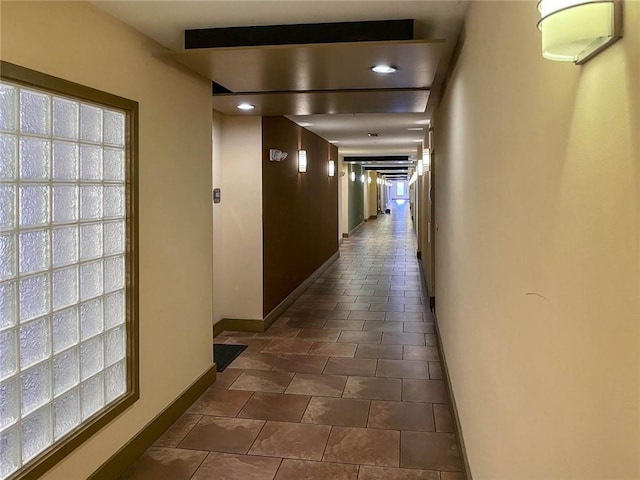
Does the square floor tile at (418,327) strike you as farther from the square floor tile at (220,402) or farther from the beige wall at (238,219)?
the square floor tile at (220,402)

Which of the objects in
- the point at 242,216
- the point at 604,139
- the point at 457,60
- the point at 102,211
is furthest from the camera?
the point at 242,216

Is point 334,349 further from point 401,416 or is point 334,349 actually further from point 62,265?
point 62,265

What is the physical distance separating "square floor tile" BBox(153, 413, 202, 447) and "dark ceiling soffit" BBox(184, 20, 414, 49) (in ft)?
7.09

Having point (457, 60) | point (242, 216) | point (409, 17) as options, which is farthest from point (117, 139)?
point (242, 216)

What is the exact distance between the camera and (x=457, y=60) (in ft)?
9.87

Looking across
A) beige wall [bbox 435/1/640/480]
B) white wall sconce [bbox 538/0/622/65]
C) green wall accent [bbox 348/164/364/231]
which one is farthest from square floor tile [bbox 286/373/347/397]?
green wall accent [bbox 348/164/364/231]

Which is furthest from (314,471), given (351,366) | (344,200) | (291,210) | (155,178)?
(344,200)

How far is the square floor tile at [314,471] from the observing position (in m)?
2.64

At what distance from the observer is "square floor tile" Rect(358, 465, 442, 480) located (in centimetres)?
262

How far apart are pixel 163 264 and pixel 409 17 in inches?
73.4

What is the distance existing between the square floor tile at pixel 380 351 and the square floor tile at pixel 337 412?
971mm

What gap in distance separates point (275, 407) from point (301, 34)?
2.29 metres

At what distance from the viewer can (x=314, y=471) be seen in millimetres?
2697

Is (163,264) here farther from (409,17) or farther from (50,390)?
(409,17)
